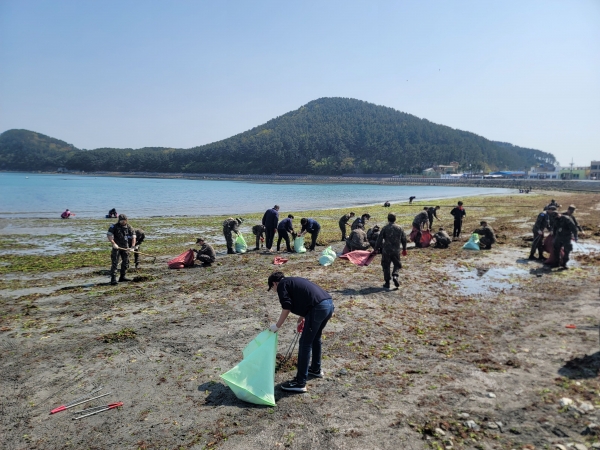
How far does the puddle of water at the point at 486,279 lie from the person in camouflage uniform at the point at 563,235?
4.30 feet

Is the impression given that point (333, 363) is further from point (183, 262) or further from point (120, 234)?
point (183, 262)

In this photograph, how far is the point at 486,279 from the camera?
1289cm

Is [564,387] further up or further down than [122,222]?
further down

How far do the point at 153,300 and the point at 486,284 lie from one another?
33.4 feet

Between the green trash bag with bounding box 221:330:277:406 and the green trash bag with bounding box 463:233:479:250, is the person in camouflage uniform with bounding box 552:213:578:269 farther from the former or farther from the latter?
the green trash bag with bounding box 221:330:277:406

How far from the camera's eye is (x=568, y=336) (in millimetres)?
7902

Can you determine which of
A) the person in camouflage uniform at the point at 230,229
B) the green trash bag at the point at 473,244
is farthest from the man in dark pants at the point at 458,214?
the person in camouflage uniform at the point at 230,229

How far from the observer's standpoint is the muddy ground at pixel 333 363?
5.25 m

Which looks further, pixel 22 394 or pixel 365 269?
pixel 365 269

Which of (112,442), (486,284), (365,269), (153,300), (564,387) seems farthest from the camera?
(365,269)

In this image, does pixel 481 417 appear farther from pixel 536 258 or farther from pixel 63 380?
pixel 536 258

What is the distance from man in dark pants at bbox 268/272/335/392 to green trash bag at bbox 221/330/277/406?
300 millimetres

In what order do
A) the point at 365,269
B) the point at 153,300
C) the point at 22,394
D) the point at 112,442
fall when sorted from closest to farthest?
the point at 112,442 < the point at 22,394 < the point at 153,300 < the point at 365,269

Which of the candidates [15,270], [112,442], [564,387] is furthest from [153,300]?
[564,387]
